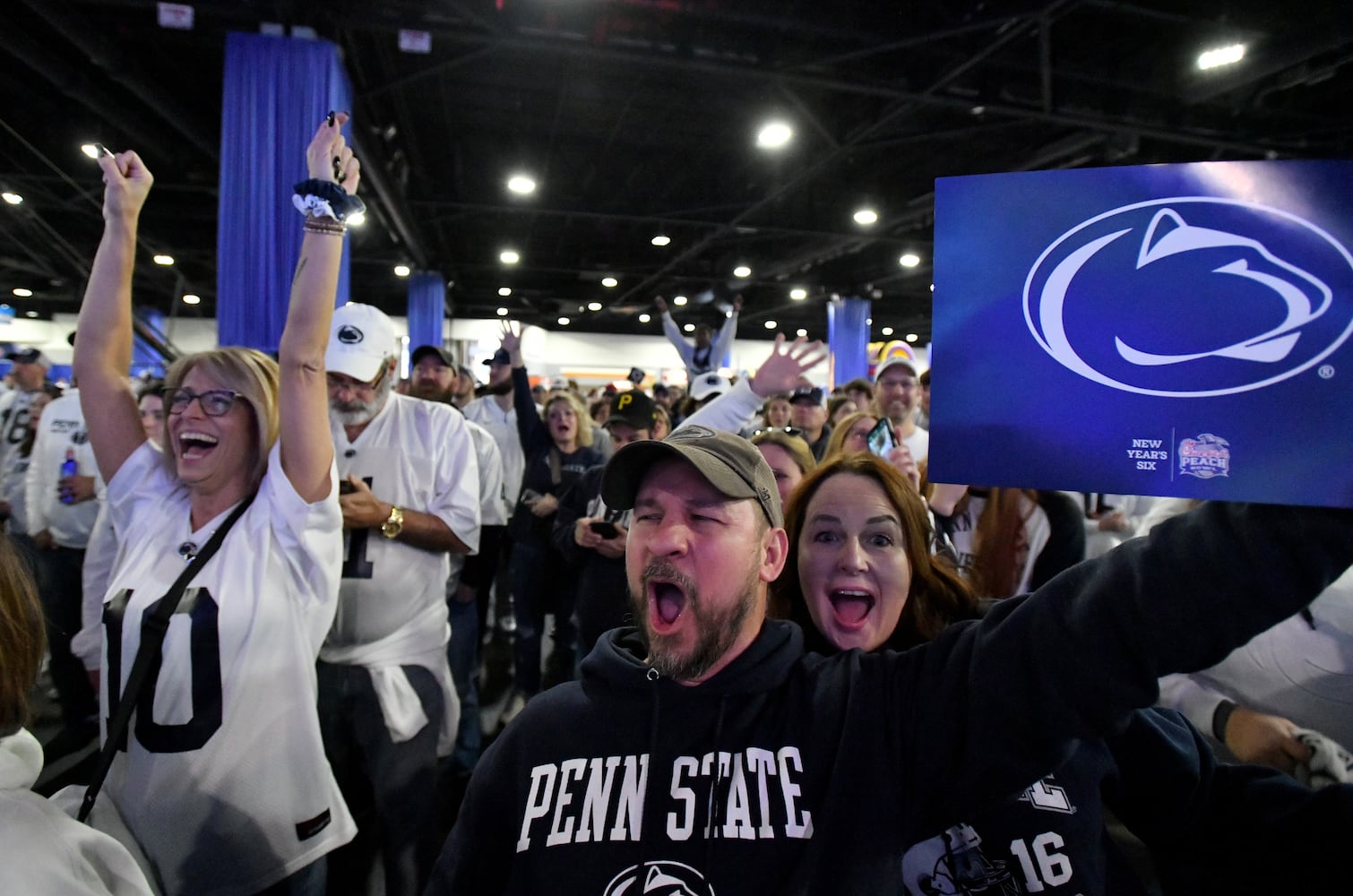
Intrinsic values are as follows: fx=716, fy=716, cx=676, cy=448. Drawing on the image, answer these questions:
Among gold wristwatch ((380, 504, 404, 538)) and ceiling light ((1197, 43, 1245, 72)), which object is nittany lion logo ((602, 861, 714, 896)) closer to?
gold wristwatch ((380, 504, 404, 538))

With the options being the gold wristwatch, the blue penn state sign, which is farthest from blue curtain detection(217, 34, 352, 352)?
the blue penn state sign

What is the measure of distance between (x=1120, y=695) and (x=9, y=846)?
1269 millimetres

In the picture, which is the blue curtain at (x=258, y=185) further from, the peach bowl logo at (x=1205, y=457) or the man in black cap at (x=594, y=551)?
the peach bowl logo at (x=1205, y=457)

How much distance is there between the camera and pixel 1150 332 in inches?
35.0

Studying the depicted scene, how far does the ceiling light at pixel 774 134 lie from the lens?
25.2ft

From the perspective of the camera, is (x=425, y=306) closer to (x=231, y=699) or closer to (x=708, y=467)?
(x=231, y=699)

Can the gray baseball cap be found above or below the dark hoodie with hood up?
above

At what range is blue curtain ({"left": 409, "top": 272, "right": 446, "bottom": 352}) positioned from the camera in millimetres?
14203

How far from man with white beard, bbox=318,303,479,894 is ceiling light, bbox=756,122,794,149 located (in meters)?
6.34

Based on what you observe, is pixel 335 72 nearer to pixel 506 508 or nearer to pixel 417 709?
pixel 506 508

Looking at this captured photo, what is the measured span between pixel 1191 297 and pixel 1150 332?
0.06 m

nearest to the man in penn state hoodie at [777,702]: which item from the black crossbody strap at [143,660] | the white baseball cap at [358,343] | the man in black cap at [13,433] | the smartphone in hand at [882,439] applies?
the black crossbody strap at [143,660]

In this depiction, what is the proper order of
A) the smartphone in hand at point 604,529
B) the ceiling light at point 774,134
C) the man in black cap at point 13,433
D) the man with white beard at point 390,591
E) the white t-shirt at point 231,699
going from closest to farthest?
the white t-shirt at point 231,699 → the man with white beard at point 390,591 → the smartphone in hand at point 604,529 → the man in black cap at point 13,433 → the ceiling light at point 774,134

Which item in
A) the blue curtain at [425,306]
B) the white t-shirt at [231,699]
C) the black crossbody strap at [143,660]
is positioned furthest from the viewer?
the blue curtain at [425,306]
